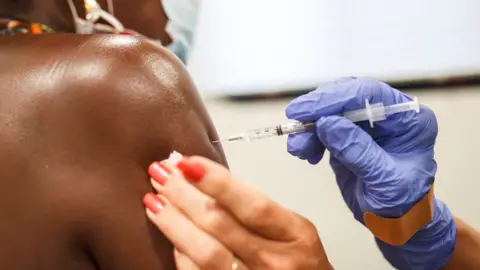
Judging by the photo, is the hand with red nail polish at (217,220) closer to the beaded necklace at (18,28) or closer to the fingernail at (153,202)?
the fingernail at (153,202)

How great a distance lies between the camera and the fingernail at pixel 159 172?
655 millimetres

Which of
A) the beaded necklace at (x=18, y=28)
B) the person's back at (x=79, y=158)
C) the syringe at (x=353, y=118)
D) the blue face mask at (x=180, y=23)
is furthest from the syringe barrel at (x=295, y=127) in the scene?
the blue face mask at (x=180, y=23)

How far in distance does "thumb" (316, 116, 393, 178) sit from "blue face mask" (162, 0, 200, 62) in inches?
23.7

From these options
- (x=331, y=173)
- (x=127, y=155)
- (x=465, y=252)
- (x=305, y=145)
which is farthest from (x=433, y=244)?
(x=127, y=155)

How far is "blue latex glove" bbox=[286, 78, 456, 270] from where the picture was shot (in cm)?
83

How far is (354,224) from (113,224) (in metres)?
0.91

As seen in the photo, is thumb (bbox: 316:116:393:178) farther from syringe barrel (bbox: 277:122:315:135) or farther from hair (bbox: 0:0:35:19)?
hair (bbox: 0:0:35:19)

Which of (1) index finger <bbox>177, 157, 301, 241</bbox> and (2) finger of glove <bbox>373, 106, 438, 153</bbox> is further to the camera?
(2) finger of glove <bbox>373, 106, 438, 153</bbox>

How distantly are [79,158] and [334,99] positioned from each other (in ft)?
1.29

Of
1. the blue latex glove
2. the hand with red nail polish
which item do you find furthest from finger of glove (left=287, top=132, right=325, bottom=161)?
the hand with red nail polish

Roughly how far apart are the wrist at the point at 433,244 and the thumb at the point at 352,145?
0.21 m

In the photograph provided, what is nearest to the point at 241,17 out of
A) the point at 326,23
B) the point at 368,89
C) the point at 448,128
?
the point at 326,23

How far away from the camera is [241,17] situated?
1585mm

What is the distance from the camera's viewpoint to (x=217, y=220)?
2.08ft
